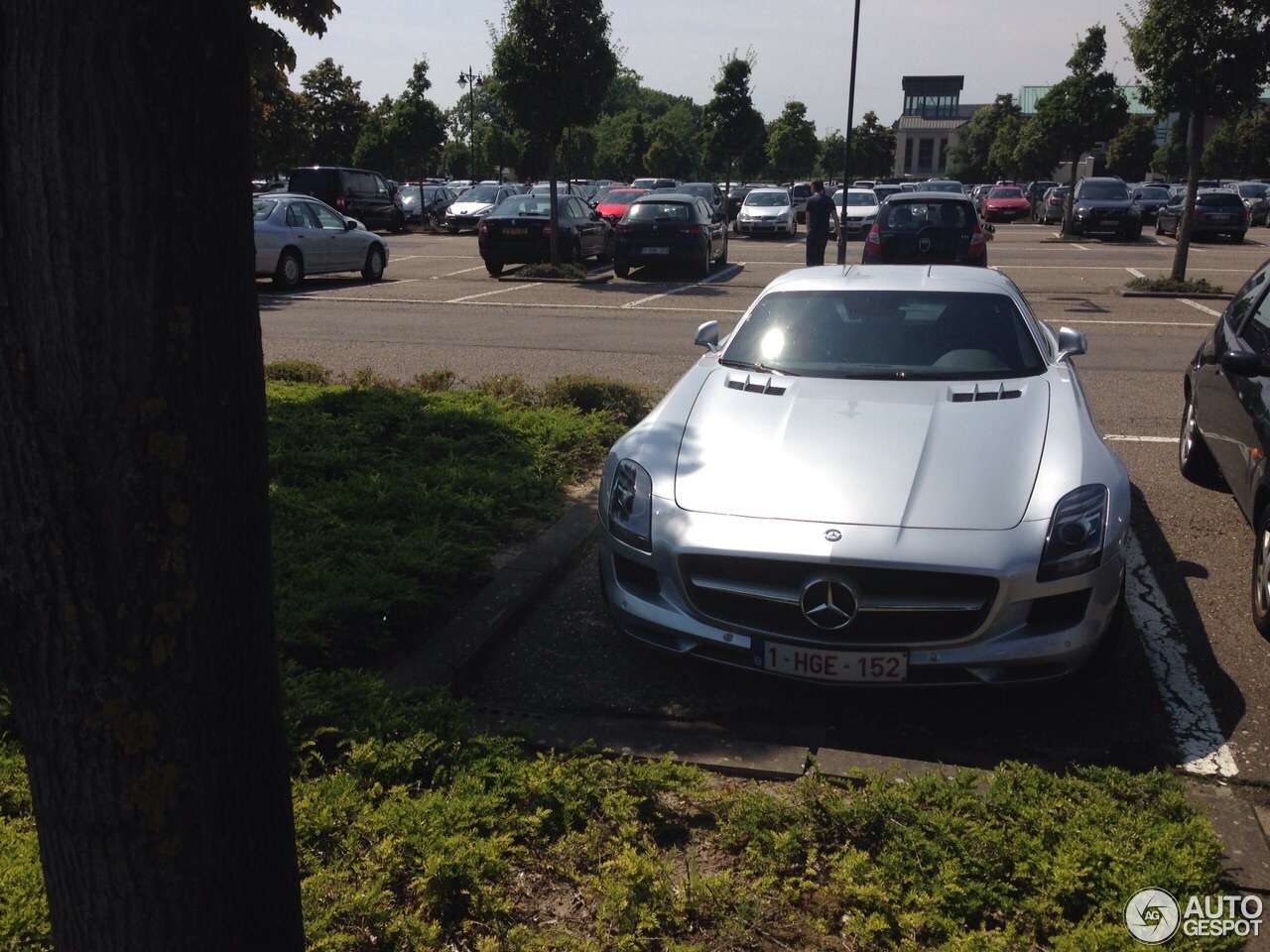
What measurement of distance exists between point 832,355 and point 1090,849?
3.14 metres

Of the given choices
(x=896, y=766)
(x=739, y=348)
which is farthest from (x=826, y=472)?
(x=739, y=348)

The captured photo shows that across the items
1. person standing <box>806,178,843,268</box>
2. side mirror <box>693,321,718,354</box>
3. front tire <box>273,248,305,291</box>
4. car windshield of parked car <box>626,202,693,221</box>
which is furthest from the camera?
car windshield of parked car <box>626,202,693,221</box>

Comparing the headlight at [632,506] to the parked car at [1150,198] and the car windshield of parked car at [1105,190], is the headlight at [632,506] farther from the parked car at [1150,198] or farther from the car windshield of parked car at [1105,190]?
the parked car at [1150,198]

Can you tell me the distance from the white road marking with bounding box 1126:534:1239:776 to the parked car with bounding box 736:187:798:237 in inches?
1154

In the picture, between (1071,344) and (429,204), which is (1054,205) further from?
(1071,344)

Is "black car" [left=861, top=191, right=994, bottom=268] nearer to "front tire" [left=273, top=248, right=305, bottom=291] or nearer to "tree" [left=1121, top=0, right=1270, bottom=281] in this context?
"tree" [left=1121, top=0, right=1270, bottom=281]

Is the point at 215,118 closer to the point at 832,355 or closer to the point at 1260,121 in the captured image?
the point at 832,355

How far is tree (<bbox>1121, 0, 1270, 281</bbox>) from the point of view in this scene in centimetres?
1681

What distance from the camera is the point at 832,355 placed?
18.9 feet

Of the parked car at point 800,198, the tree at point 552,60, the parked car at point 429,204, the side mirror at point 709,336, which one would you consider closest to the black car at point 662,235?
the tree at point 552,60

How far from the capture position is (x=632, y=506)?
4.56 metres

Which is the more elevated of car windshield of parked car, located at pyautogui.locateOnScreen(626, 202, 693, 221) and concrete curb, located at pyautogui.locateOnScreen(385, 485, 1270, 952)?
car windshield of parked car, located at pyautogui.locateOnScreen(626, 202, 693, 221)

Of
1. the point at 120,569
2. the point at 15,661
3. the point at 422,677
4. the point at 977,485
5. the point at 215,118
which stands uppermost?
the point at 215,118

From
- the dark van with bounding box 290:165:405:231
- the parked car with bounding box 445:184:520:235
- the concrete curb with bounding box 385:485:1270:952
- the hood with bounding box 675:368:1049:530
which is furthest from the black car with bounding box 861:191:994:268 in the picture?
the parked car with bounding box 445:184:520:235
